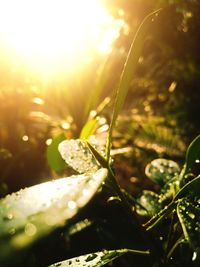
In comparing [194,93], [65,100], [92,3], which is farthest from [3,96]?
[194,93]

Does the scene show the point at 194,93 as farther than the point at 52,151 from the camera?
Yes

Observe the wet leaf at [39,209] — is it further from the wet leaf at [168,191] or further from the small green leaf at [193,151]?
the wet leaf at [168,191]

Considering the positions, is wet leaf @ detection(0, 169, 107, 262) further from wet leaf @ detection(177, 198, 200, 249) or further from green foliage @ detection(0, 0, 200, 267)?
wet leaf @ detection(177, 198, 200, 249)

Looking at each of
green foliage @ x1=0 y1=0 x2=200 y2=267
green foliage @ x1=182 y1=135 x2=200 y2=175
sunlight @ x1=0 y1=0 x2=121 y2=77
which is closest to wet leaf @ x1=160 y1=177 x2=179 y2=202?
green foliage @ x1=0 y1=0 x2=200 y2=267

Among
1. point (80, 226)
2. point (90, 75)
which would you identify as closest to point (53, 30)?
point (90, 75)

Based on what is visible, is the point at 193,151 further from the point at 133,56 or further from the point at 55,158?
the point at 55,158

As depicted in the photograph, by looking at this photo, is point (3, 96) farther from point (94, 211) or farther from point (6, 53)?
point (94, 211)

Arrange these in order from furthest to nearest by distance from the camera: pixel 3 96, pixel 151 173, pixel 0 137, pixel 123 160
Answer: pixel 123 160 < pixel 3 96 < pixel 0 137 < pixel 151 173
